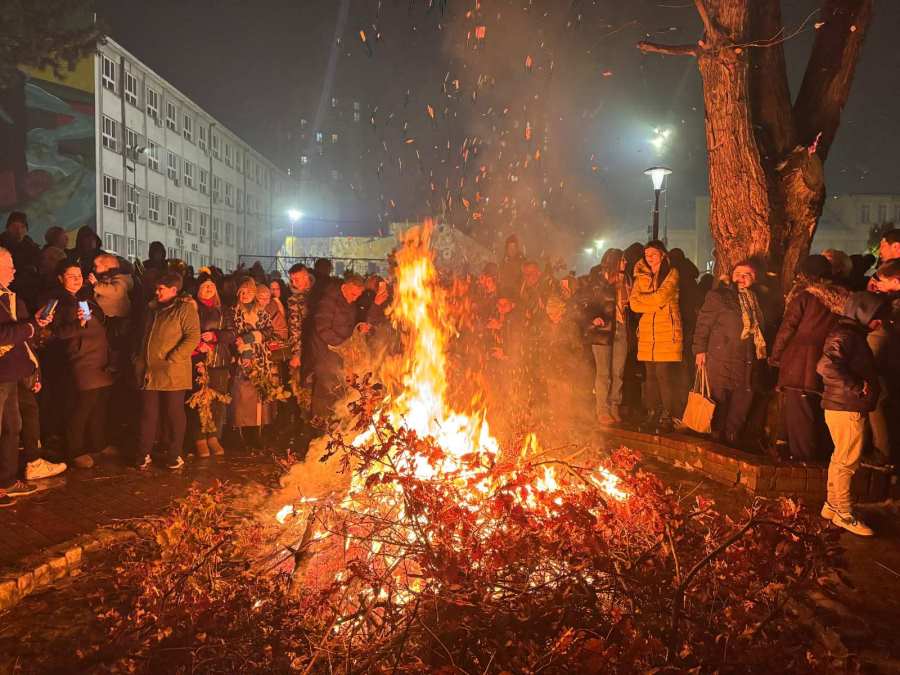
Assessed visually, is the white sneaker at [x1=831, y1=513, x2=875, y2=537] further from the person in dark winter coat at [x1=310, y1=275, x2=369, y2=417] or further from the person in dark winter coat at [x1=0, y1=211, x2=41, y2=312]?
the person in dark winter coat at [x1=0, y1=211, x2=41, y2=312]

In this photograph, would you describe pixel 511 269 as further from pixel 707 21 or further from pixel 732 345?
pixel 707 21

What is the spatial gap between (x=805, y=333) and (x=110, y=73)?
42.2m

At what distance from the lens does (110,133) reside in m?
38.3

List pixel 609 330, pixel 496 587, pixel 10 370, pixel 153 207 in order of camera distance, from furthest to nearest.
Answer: pixel 153 207, pixel 609 330, pixel 10 370, pixel 496 587

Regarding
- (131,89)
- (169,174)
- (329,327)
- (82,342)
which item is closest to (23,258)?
(82,342)

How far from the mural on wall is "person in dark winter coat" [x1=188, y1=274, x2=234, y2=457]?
2724 centimetres

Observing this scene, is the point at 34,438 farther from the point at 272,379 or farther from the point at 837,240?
the point at 837,240

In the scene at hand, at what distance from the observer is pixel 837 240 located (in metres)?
64.9

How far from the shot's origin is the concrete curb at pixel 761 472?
20.6ft

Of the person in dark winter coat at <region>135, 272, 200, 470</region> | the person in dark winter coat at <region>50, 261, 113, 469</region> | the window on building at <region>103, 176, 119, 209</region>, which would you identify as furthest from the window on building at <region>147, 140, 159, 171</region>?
the person in dark winter coat at <region>135, 272, 200, 470</region>

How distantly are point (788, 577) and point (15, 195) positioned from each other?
3531 centimetres

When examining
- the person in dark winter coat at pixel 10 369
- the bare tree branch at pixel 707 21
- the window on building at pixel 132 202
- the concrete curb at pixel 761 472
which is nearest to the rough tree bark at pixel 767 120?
the bare tree branch at pixel 707 21

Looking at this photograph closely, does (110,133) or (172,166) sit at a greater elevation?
(172,166)

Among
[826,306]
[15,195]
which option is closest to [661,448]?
[826,306]
